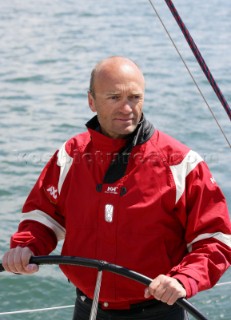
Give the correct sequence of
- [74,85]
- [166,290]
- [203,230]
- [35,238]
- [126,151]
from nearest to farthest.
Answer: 1. [166,290]
2. [203,230]
3. [126,151]
4. [35,238]
5. [74,85]

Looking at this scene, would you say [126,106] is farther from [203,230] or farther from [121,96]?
[203,230]

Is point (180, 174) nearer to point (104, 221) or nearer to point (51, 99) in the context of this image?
point (104, 221)

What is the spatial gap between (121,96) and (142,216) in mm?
336

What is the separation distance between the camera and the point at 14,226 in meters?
5.84

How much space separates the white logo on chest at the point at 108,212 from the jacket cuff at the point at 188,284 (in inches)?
11.3

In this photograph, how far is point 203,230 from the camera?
220 centimetres

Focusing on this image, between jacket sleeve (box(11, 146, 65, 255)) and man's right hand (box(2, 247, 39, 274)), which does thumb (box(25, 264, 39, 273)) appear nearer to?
man's right hand (box(2, 247, 39, 274))

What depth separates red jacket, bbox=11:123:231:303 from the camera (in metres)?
2.20

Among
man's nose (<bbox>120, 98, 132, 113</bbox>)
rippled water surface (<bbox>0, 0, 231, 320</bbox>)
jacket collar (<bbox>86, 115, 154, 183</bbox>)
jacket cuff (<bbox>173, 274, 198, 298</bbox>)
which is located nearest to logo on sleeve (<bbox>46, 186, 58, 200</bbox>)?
jacket collar (<bbox>86, 115, 154, 183</bbox>)

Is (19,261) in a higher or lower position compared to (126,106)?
lower

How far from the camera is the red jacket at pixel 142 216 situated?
220cm

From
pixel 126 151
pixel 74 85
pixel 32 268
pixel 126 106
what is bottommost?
pixel 74 85

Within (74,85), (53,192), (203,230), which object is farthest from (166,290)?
(74,85)

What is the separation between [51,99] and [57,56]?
87.5 inches
